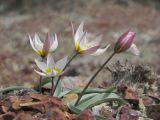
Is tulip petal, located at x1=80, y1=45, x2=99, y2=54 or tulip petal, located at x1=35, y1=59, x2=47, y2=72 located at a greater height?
tulip petal, located at x1=80, y1=45, x2=99, y2=54

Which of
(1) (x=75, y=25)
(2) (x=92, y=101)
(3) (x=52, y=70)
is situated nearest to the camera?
(3) (x=52, y=70)

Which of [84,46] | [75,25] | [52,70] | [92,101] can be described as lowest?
[75,25]

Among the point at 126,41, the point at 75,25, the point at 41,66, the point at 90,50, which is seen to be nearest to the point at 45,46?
the point at 41,66

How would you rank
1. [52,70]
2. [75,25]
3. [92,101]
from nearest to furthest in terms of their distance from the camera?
[52,70] → [92,101] → [75,25]

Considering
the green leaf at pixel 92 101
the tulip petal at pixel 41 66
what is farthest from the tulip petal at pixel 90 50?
the green leaf at pixel 92 101

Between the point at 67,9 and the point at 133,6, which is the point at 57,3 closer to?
the point at 67,9

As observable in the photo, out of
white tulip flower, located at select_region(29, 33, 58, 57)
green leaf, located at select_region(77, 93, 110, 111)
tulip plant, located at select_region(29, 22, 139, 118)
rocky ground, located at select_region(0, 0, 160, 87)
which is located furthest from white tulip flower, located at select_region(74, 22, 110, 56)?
rocky ground, located at select_region(0, 0, 160, 87)

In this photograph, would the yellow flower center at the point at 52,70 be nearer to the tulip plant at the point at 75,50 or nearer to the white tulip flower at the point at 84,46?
the tulip plant at the point at 75,50

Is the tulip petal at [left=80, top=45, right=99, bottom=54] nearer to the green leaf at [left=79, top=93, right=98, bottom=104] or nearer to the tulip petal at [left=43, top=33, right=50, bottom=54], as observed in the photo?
the tulip petal at [left=43, top=33, right=50, bottom=54]

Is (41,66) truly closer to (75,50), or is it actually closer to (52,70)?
(52,70)

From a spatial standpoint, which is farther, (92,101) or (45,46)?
(92,101)

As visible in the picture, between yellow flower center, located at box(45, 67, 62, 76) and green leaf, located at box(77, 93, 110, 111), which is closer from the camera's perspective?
yellow flower center, located at box(45, 67, 62, 76)

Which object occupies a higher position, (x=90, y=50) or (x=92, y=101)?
(x=90, y=50)
